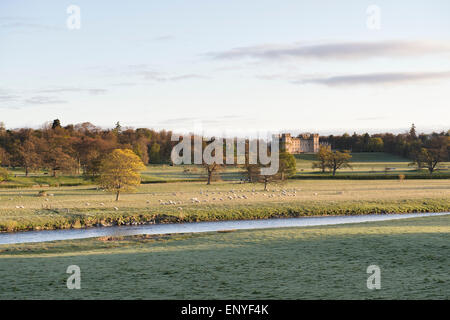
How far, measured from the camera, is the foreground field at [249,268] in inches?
602

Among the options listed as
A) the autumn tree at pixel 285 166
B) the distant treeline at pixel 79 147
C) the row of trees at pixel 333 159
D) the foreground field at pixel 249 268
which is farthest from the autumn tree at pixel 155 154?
the foreground field at pixel 249 268

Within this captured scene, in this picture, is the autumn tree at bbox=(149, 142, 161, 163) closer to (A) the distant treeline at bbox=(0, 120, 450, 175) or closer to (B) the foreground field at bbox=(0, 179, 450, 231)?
(A) the distant treeline at bbox=(0, 120, 450, 175)

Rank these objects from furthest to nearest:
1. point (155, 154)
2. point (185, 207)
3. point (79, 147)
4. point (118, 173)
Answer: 1. point (155, 154)
2. point (79, 147)
3. point (118, 173)
4. point (185, 207)

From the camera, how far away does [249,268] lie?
18719 mm

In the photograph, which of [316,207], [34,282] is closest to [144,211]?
[316,207]

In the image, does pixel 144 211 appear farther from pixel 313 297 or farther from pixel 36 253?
pixel 313 297

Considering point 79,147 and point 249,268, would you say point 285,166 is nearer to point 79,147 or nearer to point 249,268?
point 79,147

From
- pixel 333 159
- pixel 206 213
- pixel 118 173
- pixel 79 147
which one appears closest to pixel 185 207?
pixel 206 213

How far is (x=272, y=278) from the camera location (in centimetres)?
1708

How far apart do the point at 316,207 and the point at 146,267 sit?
31140mm

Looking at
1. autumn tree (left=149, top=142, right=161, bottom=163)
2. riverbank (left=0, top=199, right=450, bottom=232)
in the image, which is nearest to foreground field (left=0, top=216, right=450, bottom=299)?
riverbank (left=0, top=199, right=450, bottom=232)

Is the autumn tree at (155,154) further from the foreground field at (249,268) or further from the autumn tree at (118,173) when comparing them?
the foreground field at (249,268)

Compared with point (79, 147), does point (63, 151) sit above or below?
below

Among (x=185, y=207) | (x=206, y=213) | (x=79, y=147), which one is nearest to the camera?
(x=206, y=213)
